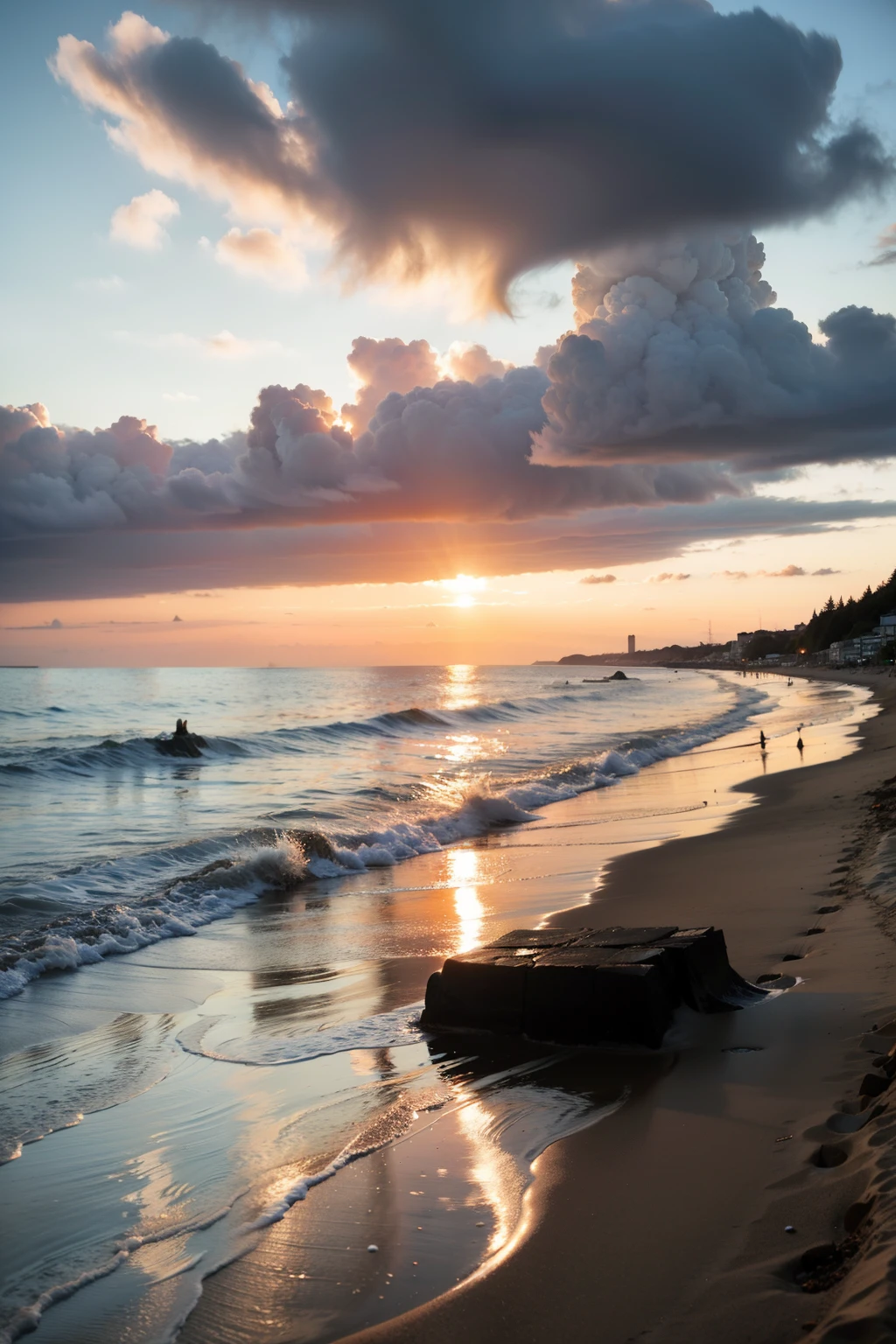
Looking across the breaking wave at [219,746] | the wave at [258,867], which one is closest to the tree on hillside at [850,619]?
the breaking wave at [219,746]

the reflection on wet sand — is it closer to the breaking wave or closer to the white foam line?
the white foam line

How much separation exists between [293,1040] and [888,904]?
A: 491 cm

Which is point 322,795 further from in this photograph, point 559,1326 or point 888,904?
point 559,1326

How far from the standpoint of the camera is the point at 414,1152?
4.43 m

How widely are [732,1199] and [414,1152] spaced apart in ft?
4.99

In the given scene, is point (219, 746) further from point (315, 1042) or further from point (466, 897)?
point (315, 1042)

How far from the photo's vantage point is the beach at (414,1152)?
3.17m

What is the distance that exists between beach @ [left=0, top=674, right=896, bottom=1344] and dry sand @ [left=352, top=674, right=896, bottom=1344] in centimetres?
1

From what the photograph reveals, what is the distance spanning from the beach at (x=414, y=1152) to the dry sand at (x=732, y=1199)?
0.01m

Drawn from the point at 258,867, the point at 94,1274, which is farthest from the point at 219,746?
the point at 94,1274

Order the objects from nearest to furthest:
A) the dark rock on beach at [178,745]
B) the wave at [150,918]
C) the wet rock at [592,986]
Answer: the wet rock at [592,986] < the wave at [150,918] < the dark rock on beach at [178,745]

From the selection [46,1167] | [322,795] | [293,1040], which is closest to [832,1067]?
[293,1040]

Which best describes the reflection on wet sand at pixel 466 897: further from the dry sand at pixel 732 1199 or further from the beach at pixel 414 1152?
the dry sand at pixel 732 1199

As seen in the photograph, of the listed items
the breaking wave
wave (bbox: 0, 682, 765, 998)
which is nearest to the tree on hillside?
the breaking wave
